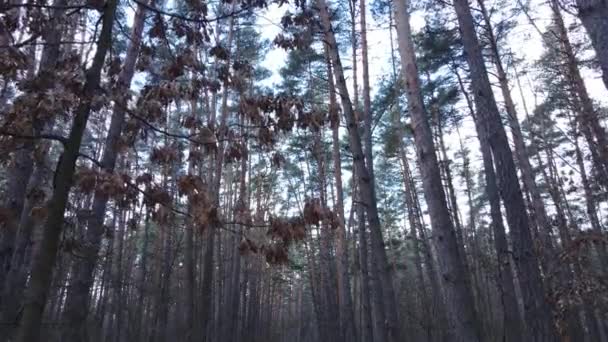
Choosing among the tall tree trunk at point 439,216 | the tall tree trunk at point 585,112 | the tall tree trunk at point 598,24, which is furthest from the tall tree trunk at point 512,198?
the tall tree trunk at point 585,112

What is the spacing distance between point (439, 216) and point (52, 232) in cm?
366

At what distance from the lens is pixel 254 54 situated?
1509cm

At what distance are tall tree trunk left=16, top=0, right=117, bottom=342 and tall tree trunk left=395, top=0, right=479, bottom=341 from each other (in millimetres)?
3535

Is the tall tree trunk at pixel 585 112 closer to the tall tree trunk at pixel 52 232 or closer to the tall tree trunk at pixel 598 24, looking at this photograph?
the tall tree trunk at pixel 598 24

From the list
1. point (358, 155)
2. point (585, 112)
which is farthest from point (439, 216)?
point (585, 112)

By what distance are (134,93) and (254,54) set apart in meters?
12.6

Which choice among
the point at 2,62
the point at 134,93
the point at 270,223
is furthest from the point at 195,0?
the point at 270,223

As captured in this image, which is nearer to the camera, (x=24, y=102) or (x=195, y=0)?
(x=24, y=102)

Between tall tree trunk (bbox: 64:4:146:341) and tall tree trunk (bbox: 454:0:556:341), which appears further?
tall tree trunk (bbox: 64:4:146:341)

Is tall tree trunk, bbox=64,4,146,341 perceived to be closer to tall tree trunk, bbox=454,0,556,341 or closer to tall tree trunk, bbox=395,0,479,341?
tall tree trunk, bbox=395,0,479,341

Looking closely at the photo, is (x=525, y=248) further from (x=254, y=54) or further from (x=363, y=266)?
(x=254, y=54)

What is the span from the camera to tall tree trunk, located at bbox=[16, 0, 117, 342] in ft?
6.49

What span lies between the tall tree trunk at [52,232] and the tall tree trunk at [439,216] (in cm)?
353

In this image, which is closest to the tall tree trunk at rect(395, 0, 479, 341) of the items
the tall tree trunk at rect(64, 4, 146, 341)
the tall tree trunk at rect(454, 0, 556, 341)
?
the tall tree trunk at rect(454, 0, 556, 341)
